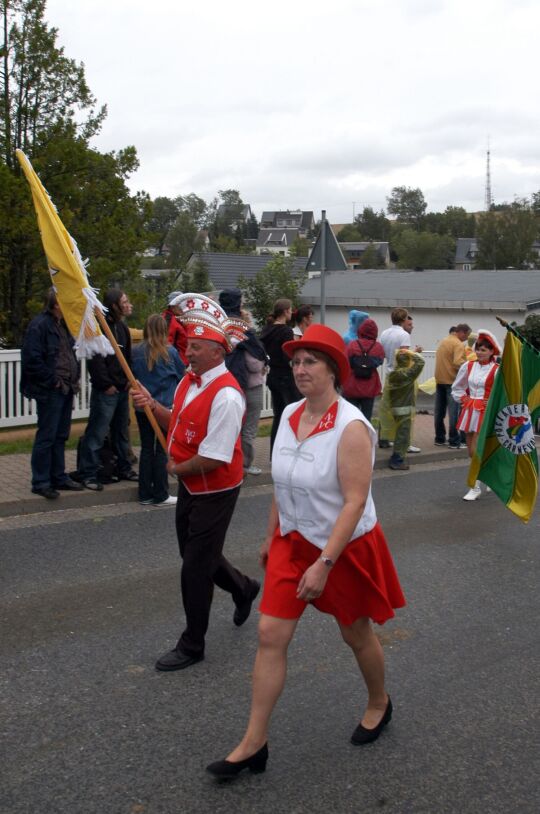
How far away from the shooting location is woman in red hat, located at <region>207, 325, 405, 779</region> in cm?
370

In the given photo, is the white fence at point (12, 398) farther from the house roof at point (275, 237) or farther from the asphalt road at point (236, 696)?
the house roof at point (275, 237)

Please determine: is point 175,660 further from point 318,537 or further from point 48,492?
point 48,492

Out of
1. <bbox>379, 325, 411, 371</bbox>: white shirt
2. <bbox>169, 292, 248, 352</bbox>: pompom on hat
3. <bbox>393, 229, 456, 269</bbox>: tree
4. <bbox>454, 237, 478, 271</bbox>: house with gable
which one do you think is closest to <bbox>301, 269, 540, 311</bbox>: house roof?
<bbox>379, 325, 411, 371</bbox>: white shirt

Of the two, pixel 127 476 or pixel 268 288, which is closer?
pixel 127 476

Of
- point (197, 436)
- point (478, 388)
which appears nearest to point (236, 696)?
point (197, 436)

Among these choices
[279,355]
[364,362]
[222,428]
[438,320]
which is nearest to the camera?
[222,428]

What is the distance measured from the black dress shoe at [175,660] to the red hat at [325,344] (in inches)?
74.5

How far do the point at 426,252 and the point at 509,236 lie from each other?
670 inches

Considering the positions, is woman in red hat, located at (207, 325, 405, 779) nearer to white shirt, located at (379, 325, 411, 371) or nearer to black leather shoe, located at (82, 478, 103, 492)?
black leather shoe, located at (82, 478, 103, 492)

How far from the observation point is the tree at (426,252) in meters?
96.3

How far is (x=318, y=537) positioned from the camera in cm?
381

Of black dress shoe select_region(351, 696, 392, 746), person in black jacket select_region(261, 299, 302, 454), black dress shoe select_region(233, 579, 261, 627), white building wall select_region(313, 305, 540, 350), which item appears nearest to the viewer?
black dress shoe select_region(351, 696, 392, 746)

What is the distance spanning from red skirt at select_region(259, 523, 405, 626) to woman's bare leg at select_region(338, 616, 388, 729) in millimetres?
69

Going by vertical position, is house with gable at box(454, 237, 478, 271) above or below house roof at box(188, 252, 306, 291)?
above
